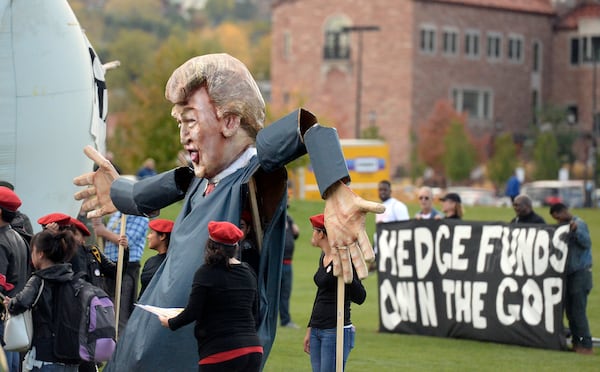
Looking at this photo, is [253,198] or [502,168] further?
[502,168]

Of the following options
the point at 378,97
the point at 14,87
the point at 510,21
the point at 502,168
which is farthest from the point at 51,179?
the point at 510,21

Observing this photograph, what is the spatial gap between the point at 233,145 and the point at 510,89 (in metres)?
74.8

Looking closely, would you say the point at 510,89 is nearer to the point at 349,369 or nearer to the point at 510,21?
the point at 510,21

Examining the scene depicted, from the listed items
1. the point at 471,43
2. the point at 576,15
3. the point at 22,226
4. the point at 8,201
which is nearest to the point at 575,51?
the point at 576,15

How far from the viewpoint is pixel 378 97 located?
7656 cm

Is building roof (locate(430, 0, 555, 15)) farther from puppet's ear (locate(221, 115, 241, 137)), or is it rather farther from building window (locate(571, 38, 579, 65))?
puppet's ear (locate(221, 115, 241, 137))

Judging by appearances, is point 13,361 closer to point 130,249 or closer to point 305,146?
point 305,146

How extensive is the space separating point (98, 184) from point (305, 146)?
2146mm

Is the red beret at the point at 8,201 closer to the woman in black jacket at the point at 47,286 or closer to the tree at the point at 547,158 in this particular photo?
the woman in black jacket at the point at 47,286

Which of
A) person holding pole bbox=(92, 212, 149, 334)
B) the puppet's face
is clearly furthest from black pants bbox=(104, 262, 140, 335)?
the puppet's face

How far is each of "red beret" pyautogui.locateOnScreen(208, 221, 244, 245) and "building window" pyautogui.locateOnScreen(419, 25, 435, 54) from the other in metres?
69.2

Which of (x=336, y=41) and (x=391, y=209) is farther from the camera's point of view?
(x=336, y=41)

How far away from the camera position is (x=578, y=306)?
613 inches

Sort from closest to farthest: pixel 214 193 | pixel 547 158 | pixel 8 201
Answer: pixel 214 193
pixel 8 201
pixel 547 158
